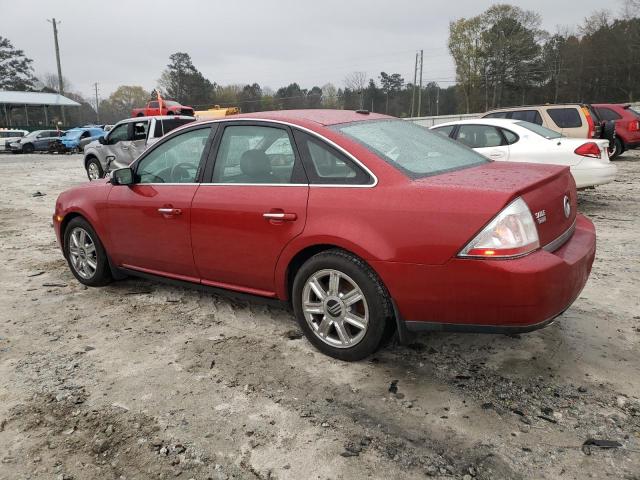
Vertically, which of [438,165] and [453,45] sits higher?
[453,45]

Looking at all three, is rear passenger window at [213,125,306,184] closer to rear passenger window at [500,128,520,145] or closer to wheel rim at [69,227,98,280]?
wheel rim at [69,227,98,280]

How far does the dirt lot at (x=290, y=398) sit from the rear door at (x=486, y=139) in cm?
376

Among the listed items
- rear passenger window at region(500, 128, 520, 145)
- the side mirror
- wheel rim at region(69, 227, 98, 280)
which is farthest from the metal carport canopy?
the side mirror

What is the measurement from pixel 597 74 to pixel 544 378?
54.6 metres

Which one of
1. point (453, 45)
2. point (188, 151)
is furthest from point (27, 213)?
point (453, 45)

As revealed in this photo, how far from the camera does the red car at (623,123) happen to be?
14.6 metres

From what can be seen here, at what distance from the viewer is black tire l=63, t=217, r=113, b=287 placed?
475cm

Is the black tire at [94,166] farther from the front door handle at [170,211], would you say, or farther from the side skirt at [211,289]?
A: the front door handle at [170,211]

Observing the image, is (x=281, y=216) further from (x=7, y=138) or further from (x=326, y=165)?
(x=7, y=138)

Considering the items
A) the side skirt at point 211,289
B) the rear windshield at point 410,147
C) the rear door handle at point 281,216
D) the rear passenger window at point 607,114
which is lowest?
the side skirt at point 211,289

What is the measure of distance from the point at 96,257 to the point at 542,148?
6281 millimetres

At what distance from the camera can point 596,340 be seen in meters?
3.48

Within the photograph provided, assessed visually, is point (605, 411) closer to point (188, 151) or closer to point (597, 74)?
point (188, 151)

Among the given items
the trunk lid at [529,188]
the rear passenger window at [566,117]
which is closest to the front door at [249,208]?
the trunk lid at [529,188]
